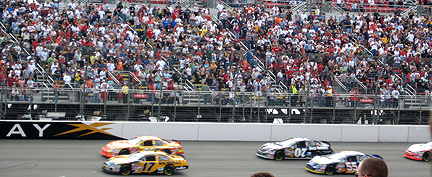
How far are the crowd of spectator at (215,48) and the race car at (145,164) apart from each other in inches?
231

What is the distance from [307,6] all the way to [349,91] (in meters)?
15.0

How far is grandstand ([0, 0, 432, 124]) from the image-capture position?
2591 cm

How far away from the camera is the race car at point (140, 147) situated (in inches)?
870

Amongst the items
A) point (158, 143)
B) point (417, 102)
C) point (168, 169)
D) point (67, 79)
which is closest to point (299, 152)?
point (158, 143)

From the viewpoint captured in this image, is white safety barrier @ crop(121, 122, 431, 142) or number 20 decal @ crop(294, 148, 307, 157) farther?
white safety barrier @ crop(121, 122, 431, 142)

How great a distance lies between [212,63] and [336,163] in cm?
1083

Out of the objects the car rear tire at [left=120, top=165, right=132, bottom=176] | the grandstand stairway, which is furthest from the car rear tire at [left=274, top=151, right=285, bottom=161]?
the grandstand stairway

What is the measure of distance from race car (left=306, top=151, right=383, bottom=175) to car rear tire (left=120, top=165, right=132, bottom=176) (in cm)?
643

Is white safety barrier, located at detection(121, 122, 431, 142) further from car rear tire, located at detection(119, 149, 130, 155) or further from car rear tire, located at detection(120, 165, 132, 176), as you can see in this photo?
car rear tire, located at detection(120, 165, 132, 176)

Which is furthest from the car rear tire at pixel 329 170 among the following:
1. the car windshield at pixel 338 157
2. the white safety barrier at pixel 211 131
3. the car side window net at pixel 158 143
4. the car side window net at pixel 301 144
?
the car side window net at pixel 158 143

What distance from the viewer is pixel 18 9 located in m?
33.2

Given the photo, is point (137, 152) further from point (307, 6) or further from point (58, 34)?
point (307, 6)

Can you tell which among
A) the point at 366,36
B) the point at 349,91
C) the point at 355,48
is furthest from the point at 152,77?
the point at 366,36

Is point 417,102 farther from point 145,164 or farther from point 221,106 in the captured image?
point 145,164
